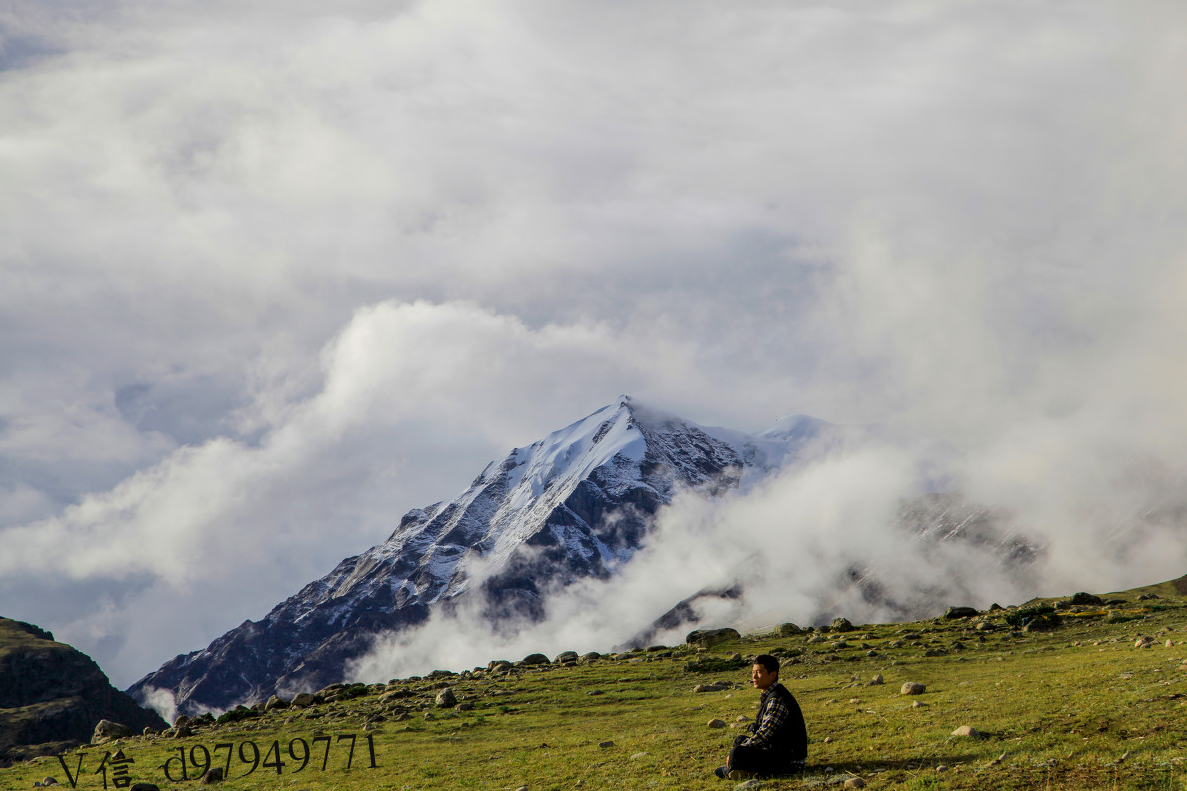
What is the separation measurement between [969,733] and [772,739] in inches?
236

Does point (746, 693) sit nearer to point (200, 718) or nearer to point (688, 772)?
point (688, 772)

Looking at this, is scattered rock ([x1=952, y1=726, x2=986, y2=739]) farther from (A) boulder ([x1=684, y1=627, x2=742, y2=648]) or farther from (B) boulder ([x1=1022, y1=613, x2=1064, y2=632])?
(A) boulder ([x1=684, y1=627, x2=742, y2=648])

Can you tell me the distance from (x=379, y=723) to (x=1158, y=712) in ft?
137

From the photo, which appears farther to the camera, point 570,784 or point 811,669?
point 811,669

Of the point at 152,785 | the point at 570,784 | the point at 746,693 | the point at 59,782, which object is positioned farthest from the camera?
the point at 746,693

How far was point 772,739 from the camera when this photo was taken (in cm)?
1939

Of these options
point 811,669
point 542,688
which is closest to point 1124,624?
point 811,669

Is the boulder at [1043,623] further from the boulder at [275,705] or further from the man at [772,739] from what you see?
the boulder at [275,705]

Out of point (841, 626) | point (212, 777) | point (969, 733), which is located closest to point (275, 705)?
point (212, 777)

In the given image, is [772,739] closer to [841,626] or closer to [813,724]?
[813,724]

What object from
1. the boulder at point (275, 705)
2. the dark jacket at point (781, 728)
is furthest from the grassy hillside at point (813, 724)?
the boulder at point (275, 705)

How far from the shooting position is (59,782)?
39.5m

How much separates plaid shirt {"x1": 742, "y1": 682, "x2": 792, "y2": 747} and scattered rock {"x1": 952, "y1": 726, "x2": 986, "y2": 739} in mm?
5546

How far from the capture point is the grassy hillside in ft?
61.7
